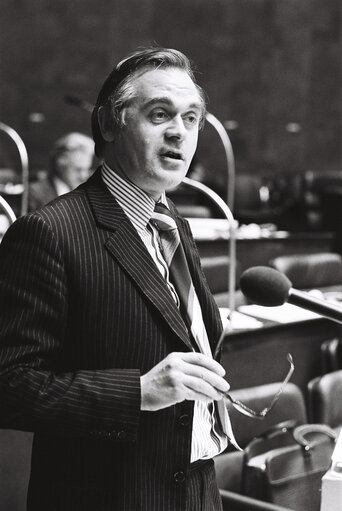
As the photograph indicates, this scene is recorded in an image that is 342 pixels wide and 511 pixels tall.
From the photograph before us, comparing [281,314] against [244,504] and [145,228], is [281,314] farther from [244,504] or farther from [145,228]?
[145,228]

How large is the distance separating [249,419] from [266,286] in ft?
3.46

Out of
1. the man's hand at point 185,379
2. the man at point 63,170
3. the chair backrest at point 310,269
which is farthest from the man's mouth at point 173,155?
the man at point 63,170

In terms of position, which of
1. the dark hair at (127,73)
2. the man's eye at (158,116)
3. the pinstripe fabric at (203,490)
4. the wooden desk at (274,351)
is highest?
the wooden desk at (274,351)

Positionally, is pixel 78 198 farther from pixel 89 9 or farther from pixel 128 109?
pixel 89 9

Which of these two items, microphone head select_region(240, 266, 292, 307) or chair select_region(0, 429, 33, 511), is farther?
chair select_region(0, 429, 33, 511)

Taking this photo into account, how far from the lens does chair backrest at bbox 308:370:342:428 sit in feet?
8.26

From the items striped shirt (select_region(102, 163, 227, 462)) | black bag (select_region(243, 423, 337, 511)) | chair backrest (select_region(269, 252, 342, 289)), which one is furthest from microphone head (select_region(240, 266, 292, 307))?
chair backrest (select_region(269, 252, 342, 289))

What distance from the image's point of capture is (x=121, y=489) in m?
1.21

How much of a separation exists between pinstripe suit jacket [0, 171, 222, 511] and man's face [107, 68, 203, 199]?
0.10 m

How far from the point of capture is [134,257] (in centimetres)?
125

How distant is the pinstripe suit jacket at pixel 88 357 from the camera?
114 cm

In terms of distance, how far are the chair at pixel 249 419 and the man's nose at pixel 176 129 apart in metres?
1.00

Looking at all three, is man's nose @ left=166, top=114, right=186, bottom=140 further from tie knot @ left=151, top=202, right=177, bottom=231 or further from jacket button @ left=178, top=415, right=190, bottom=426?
jacket button @ left=178, top=415, right=190, bottom=426

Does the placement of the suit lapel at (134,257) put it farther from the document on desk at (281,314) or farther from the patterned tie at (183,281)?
the document on desk at (281,314)
